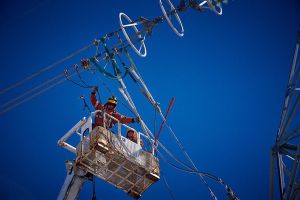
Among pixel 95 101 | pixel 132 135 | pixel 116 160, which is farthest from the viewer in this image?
pixel 95 101

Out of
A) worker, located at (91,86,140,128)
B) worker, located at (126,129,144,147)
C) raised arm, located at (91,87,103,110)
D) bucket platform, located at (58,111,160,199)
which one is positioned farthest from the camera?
raised arm, located at (91,87,103,110)

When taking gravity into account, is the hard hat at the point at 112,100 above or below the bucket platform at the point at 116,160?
above

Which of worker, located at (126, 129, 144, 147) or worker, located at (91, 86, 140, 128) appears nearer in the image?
worker, located at (91, 86, 140, 128)

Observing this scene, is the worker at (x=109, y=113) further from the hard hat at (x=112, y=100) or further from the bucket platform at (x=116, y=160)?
the bucket platform at (x=116, y=160)

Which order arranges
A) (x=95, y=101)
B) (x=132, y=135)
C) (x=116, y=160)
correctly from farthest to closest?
(x=95, y=101), (x=132, y=135), (x=116, y=160)

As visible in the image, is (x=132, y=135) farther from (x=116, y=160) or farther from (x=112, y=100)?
(x=112, y=100)

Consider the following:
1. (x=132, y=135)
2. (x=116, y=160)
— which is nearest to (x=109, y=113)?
(x=132, y=135)

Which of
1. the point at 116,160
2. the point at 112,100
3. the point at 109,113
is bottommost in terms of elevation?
the point at 116,160

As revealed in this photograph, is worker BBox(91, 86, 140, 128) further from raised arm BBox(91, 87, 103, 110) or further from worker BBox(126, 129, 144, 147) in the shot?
worker BBox(126, 129, 144, 147)

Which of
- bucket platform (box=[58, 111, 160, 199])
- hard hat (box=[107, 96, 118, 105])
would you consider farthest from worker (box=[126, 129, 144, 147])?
hard hat (box=[107, 96, 118, 105])

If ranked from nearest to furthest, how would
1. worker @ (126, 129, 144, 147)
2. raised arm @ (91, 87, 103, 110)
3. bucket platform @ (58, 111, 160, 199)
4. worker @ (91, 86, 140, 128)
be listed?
bucket platform @ (58, 111, 160, 199), worker @ (91, 86, 140, 128), worker @ (126, 129, 144, 147), raised arm @ (91, 87, 103, 110)

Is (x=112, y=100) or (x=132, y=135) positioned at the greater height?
(x=112, y=100)

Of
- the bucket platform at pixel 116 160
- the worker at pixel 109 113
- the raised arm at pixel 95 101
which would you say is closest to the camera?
the bucket platform at pixel 116 160

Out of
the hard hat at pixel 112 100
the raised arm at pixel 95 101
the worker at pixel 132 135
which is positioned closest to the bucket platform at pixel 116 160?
the worker at pixel 132 135
